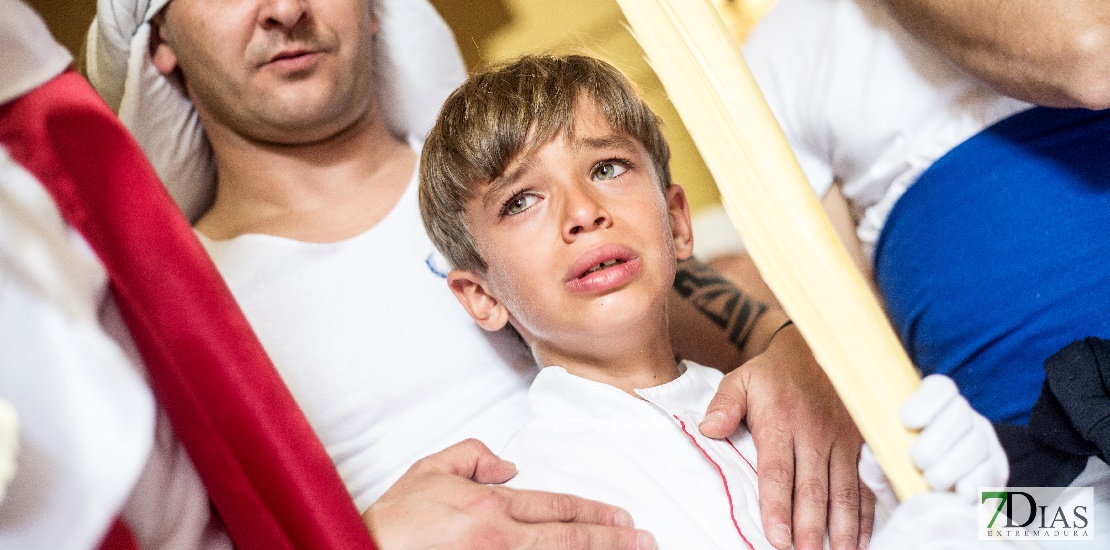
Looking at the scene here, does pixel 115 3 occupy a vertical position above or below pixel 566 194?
above

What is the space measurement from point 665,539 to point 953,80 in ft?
1.45

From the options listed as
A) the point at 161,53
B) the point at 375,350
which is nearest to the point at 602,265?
the point at 375,350

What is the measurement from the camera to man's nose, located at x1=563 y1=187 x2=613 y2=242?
0.67m

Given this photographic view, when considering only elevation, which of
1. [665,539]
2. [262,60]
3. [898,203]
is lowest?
[665,539]

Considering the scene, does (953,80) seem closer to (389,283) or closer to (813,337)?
(813,337)

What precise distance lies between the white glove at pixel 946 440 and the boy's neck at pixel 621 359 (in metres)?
0.26

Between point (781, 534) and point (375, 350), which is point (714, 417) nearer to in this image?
point (781, 534)

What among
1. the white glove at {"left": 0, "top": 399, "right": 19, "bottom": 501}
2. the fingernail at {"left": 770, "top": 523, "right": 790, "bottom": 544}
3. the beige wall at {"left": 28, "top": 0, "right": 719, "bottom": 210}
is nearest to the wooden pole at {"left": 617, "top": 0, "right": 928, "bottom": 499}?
the fingernail at {"left": 770, "top": 523, "right": 790, "bottom": 544}

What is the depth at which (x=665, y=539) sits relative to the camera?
631mm

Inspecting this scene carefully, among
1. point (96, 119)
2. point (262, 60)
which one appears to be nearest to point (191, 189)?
point (262, 60)

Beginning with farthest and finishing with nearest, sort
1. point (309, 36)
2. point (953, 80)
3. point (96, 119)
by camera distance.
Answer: point (309, 36)
point (953, 80)
point (96, 119)

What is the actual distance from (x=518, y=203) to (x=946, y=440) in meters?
0.35

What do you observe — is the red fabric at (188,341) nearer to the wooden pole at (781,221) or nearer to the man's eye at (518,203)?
the man's eye at (518,203)

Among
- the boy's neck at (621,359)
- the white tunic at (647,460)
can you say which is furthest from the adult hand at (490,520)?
the boy's neck at (621,359)
